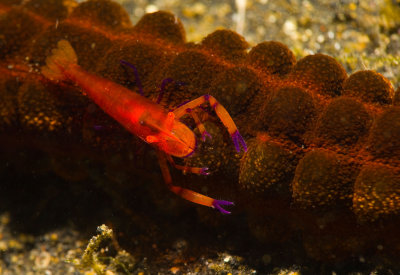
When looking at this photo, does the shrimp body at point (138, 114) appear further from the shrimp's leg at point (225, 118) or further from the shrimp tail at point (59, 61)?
the shrimp's leg at point (225, 118)

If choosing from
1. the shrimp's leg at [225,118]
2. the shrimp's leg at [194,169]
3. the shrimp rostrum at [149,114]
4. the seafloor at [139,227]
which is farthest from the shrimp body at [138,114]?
the seafloor at [139,227]

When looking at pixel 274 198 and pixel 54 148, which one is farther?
pixel 54 148

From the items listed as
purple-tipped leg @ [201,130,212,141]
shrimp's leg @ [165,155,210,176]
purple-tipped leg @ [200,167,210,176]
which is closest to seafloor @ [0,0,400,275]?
shrimp's leg @ [165,155,210,176]

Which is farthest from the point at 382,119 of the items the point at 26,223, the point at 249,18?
the point at 26,223

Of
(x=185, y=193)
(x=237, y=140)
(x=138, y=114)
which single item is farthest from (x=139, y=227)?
(x=237, y=140)

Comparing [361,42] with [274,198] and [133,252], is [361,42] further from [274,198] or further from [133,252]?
[133,252]

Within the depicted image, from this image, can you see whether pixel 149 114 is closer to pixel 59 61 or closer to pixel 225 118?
pixel 225 118
